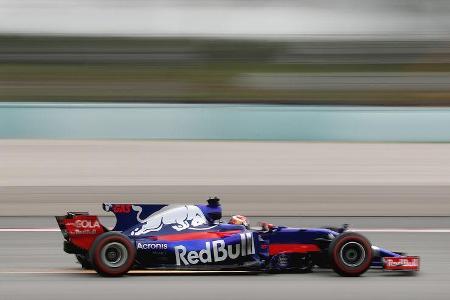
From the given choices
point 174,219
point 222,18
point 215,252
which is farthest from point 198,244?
point 222,18

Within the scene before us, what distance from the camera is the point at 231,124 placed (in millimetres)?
14281

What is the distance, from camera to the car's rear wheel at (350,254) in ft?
20.5

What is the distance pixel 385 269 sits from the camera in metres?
6.60

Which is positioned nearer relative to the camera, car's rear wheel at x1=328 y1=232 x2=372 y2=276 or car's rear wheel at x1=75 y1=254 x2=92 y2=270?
car's rear wheel at x1=328 y1=232 x2=372 y2=276

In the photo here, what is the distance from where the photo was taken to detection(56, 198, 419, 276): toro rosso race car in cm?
625

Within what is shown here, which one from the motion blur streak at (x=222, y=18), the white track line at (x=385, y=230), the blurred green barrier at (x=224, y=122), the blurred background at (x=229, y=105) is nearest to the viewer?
the white track line at (x=385, y=230)

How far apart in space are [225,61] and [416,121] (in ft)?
24.7

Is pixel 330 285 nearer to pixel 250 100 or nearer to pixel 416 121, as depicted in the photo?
pixel 416 121

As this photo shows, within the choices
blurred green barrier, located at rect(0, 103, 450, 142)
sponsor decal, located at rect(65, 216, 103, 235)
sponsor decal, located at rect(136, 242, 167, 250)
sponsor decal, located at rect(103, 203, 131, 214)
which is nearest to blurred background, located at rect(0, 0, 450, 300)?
blurred green barrier, located at rect(0, 103, 450, 142)

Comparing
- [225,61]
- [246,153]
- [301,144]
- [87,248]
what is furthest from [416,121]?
[87,248]

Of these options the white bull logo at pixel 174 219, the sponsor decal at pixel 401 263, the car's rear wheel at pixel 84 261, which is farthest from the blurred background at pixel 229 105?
the white bull logo at pixel 174 219

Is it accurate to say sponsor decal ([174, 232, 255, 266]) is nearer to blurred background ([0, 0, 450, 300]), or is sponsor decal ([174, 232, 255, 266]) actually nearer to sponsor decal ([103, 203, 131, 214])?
blurred background ([0, 0, 450, 300])

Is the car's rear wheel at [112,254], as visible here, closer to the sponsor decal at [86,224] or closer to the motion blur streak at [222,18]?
the sponsor decal at [86,224]

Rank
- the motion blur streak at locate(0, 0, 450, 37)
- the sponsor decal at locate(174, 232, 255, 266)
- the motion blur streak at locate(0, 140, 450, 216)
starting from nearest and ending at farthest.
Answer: the sponsor decal at locate(174, 232, 255, 266) → the motion blur streak at locate(0, 140, 450, 216) → the motion blur streak at locate(0, 0, 450, 37)
